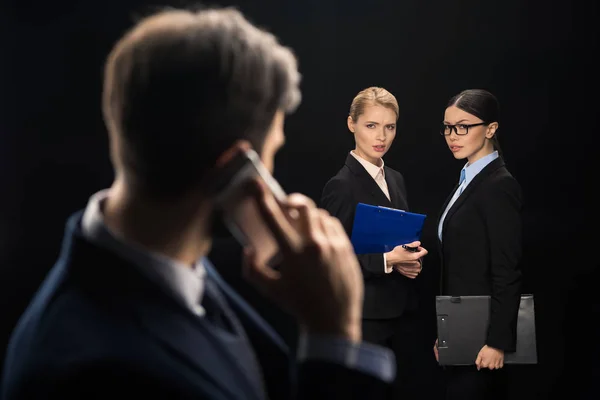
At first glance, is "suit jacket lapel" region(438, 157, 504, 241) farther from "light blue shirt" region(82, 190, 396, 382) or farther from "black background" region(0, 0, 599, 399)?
"light blue shirt" region(82, 190, 396, 382)

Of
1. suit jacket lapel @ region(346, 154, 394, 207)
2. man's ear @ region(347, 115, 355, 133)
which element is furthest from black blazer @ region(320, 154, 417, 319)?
man's ear @ region(347, 115, 355, 133)

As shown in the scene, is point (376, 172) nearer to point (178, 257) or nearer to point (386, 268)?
point (386, 268)

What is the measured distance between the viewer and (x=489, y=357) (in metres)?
2.37

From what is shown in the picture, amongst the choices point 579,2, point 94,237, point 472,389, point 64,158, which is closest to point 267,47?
point 94,237

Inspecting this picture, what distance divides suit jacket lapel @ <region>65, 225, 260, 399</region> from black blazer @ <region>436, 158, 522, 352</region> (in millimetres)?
1641

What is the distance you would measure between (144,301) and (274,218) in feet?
0.69

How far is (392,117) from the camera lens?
258 cm

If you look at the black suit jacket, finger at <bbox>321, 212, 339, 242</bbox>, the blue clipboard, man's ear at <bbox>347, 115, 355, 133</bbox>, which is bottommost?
the blue clipboard

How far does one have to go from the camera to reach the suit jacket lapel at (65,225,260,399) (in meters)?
0.84

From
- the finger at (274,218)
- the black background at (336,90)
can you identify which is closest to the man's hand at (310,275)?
the finger at (274,218)

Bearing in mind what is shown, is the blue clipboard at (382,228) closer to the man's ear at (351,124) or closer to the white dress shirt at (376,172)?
the white dress shirt at (376,172)

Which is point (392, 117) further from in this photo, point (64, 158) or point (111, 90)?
point (111, 90)

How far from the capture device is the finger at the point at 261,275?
3.09 ft

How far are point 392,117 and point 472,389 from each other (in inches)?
42.8
